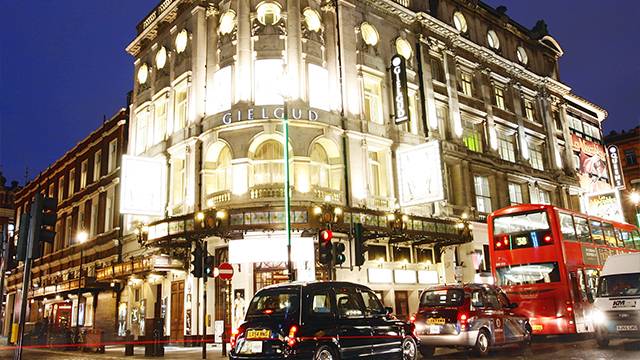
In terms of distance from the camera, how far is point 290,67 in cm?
2441

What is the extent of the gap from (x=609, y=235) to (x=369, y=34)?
15.4m

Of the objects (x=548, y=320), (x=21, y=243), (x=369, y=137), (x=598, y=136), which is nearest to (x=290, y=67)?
(x=369, y=137)

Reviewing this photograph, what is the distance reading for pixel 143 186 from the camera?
87.3ft

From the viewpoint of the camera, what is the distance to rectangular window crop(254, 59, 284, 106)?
Result: 2434 centimetres

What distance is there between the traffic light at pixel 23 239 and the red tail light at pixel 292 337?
4.79 m

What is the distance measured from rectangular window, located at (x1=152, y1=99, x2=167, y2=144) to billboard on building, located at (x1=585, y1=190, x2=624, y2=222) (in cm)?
3177

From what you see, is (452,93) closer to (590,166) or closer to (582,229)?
(582,229)

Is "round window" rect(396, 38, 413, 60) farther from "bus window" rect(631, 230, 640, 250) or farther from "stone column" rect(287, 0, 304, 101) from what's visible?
"bus window" rect(631, 230, 640, 250)

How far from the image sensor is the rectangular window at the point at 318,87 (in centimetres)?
2516

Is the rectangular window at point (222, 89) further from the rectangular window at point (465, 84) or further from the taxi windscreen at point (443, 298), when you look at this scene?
the rectangular window at point (465, 84)

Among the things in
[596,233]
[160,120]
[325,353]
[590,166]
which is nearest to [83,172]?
[160,120]

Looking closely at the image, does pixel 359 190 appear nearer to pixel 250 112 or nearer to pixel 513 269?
pixel 250 112

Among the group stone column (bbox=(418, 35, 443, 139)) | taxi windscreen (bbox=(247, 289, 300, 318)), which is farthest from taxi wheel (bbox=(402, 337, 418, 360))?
stone column (bbox=(418, 35, 443, 139))

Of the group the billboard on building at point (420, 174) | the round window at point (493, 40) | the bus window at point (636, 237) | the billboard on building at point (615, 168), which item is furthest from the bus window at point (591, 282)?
the billboard on building at point (615, 168)
